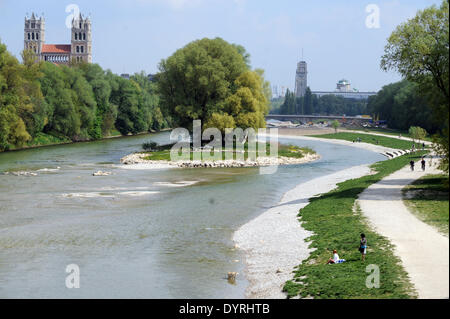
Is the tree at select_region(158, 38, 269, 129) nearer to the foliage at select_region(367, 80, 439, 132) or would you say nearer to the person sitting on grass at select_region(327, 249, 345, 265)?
the foliage at select_region(367, 80, 439, 132)

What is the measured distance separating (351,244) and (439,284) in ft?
29.2

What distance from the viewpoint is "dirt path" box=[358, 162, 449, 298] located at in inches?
858

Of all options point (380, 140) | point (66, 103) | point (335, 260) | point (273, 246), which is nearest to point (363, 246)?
point (335, 260)

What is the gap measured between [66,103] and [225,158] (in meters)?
40.7

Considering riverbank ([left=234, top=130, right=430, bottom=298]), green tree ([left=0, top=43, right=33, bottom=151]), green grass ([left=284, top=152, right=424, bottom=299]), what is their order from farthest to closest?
green tree ([left=0, top=43, right=33, bottom=151]) → riverbank ([left=234, top=130, right=430, bottom=298]) → green grass ([left=284, top=152, right=424, bottom=299])

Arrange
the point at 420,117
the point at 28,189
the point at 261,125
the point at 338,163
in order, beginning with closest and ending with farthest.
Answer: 1. the point at 28,189
2. the point at 338,163
3. the point at 261,125
4. the point at 420,117

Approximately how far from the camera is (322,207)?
41469mm

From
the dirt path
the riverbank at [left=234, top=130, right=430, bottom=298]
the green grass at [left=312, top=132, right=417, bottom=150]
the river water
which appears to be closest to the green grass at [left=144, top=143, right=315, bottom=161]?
the river water

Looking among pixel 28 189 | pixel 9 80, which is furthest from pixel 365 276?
pixel 9 80

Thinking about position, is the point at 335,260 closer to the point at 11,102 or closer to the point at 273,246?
the point at 273,246

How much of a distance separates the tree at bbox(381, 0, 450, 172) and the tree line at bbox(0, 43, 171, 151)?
57437mm

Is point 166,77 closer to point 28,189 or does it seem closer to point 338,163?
point 338,163

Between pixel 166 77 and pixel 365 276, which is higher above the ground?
pixel 166 77

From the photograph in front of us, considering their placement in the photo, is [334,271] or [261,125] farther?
[261,125]
